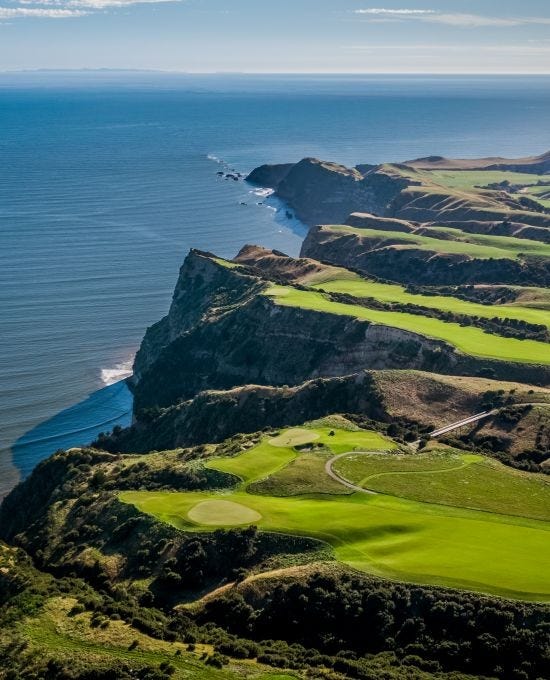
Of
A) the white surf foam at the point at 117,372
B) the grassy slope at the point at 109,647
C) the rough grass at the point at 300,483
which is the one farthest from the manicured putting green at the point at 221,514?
the white surf foam at the point at 117,372

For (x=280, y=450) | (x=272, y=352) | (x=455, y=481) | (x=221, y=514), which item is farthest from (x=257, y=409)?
(x=221, y=514)


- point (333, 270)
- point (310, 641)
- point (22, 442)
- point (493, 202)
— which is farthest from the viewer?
point (493, 202)

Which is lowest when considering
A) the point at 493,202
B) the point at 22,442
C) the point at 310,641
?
the point at 22,442

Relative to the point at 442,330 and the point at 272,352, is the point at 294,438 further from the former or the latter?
the point at 272,352

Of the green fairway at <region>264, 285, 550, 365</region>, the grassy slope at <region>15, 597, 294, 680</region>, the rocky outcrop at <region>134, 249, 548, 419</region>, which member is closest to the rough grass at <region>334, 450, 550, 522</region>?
the grassy slope at <region>15, 597, 294, 680</region>

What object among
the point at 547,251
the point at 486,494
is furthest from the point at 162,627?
the point at 547,251

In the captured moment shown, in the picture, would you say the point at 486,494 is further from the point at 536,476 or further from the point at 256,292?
the point at 256,292
